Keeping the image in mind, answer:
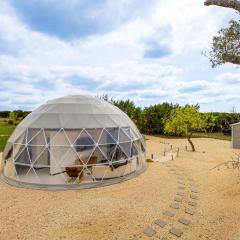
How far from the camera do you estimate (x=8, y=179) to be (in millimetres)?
15469

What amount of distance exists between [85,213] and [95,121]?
6.62m

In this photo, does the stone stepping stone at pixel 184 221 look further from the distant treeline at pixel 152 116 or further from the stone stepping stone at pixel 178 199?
the distant treeline at pixel 152 116

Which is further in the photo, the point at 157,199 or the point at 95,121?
the point at 95,121

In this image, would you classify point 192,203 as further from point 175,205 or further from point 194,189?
point 194,189

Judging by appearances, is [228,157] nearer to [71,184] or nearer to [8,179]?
[71,184]

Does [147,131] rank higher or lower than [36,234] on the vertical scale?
higher

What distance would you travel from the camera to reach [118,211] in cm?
1106

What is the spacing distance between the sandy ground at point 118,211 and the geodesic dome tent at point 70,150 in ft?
3.06

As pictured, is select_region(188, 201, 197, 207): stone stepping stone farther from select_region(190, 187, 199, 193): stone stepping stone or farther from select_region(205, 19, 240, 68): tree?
select_region(205, 19, 240, 68): tree

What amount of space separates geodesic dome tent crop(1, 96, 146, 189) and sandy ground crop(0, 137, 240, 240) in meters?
0.93

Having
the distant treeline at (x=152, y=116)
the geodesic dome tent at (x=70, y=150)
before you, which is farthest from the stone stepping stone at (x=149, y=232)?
the distant treeline at (x=152, y=116)

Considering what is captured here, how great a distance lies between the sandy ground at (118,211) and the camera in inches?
367

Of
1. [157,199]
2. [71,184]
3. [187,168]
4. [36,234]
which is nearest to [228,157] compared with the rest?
[187,168]

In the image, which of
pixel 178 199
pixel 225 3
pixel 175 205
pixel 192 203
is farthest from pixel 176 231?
pixel 225 3
